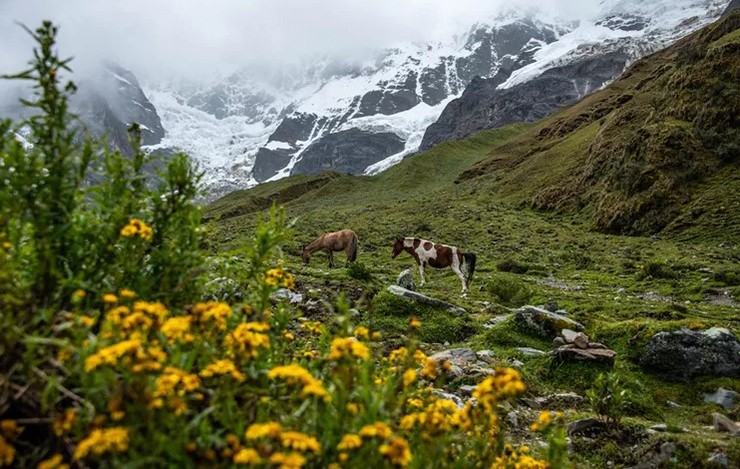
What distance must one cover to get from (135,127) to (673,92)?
153 ft

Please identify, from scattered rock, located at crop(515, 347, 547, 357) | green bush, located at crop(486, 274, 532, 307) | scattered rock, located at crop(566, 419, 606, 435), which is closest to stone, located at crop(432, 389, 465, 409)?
scattered rock, located at crop(566, 419, 606, 435)

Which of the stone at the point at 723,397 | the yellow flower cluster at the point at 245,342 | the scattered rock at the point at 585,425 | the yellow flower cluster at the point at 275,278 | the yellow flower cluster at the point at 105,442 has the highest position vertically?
the yellow flower cluster at the point at 275,278

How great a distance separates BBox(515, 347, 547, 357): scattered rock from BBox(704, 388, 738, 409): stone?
2.56 metres

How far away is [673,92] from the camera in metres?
40.6

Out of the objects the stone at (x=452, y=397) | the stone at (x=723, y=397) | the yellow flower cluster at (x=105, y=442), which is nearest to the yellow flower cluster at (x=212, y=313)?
the yellow flower cluster at (x=105, y=442)

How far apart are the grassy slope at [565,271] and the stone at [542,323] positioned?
265 millimetres

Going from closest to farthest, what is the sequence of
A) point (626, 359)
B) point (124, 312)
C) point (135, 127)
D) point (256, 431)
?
1. point (256, 431)
2. point (124, 312)
3. point (135, 127)
4. point (626, 359)

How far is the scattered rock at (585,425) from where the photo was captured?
6.55 m

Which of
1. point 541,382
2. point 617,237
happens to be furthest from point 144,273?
point 617,237

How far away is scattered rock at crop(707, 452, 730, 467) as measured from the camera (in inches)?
200

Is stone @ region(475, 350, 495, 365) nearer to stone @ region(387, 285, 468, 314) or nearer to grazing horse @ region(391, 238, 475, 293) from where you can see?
stone @ region(387, 285, 468, 314)

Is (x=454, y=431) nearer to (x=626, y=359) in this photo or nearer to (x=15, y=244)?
(x=15, y=244)

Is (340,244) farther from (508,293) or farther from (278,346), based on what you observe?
(278,346)

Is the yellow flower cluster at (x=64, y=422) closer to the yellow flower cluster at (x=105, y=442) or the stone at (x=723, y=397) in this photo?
the yellow flower cluster at (x=105, y=442)
